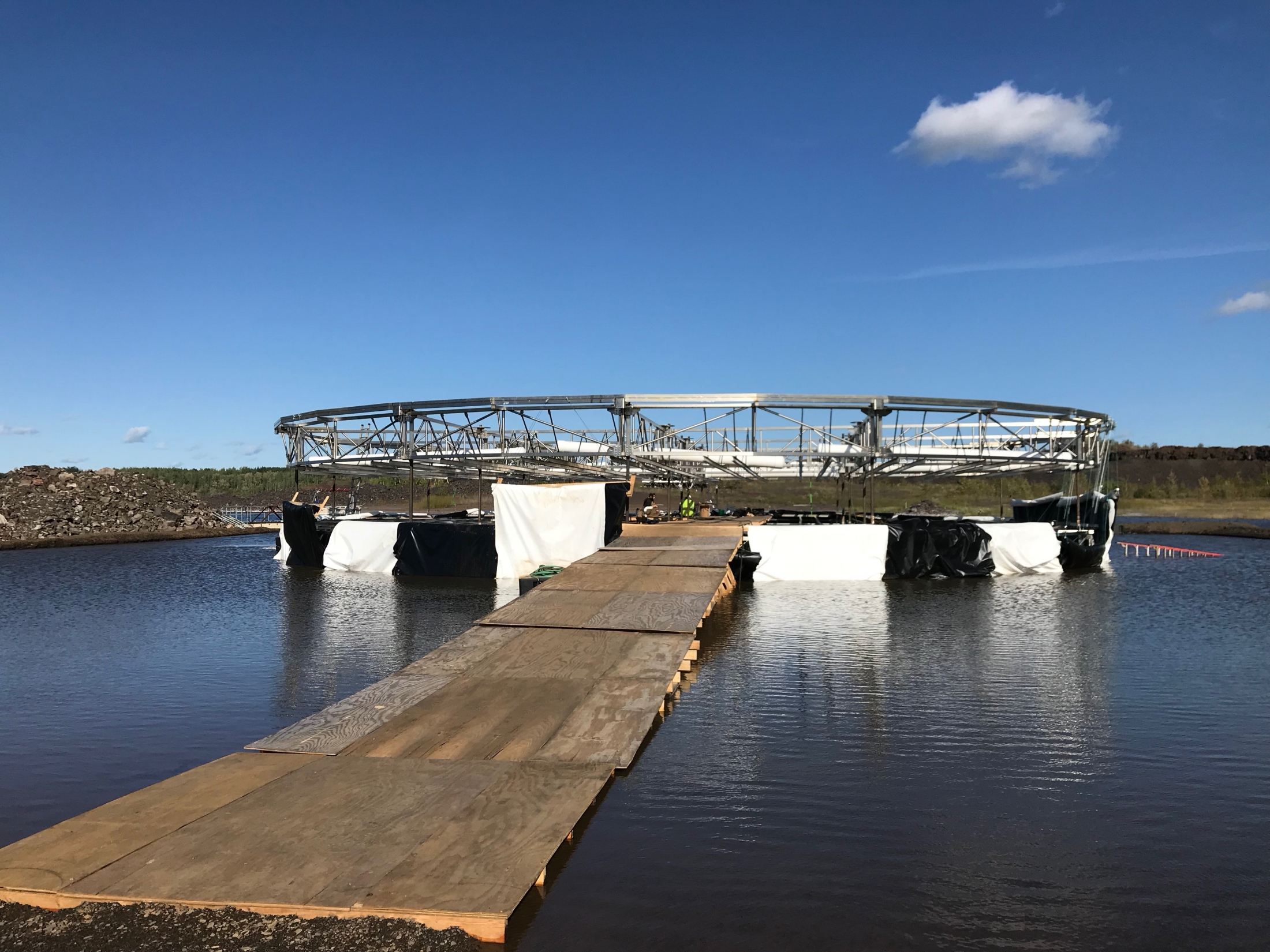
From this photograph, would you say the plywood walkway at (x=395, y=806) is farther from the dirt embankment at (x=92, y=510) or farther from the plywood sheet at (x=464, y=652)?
the dirt embankment at (x=92, y=510)

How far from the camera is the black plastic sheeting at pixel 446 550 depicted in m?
29.5

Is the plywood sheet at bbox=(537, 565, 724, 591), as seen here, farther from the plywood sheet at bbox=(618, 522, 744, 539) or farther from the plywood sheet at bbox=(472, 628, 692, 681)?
the plywood sheet at bbox=(618, 522, 744, 539)

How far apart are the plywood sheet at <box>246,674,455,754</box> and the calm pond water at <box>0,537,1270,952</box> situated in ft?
4.13

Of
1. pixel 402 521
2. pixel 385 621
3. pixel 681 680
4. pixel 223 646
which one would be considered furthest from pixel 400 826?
pixel 402 521

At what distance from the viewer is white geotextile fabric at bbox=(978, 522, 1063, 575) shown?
30.1 meters

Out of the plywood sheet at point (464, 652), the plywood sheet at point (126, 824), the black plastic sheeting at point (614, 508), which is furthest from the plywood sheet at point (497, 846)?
the black plastic sheeting at point (614, 508)

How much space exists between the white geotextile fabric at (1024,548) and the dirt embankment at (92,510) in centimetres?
4503

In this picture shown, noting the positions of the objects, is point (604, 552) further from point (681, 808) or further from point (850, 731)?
point (681, 808)

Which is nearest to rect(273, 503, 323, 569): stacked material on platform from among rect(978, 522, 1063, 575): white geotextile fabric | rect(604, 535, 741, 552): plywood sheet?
rect(604, 535, 741, 552): plywood sheet

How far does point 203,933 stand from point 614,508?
77.3 ft

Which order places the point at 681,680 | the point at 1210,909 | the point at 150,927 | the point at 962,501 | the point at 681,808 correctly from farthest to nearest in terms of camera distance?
the point at 962,501 → the point at 681,680 → the point at 681,808 → the point at 1210,909 → the point at 150,927

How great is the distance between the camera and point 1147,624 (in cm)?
1959

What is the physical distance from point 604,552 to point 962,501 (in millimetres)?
60251

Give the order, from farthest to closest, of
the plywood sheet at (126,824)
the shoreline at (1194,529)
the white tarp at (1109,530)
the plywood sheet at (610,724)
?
the shoreline at (1194,529)
the white tarp at (1109,530)
the plywood sheet at (610,724)
the plywood sheet at (126,824)
